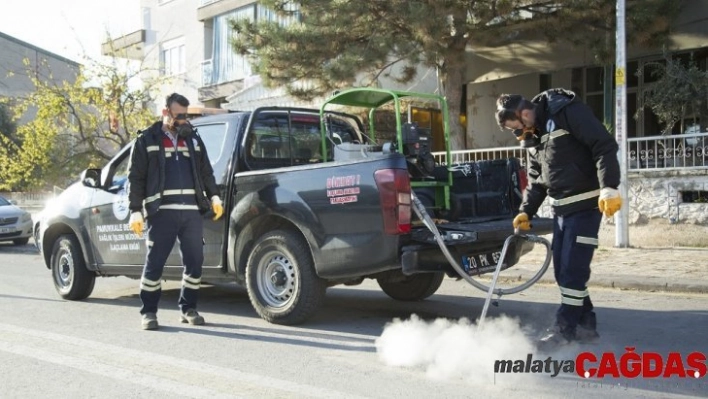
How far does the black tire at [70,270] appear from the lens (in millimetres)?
7555

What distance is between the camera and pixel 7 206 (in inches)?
682

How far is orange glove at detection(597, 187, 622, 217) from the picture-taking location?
14.7ft

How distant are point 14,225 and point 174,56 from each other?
1122 cm

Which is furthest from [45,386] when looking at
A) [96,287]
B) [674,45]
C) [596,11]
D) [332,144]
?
[674,45]

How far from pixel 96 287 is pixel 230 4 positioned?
15614mm

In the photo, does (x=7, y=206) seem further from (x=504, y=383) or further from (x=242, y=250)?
(x=504, y=383)

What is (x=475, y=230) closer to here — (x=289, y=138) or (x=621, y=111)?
(x=289, y=138)

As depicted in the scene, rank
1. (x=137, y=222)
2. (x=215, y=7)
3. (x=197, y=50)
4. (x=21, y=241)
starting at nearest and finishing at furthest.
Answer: (x=137, y=222), (x=21, y=241), (x=215, y=7), (x=197, y=50)

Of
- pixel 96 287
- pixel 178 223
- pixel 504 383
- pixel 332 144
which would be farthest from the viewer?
pixel 96 287

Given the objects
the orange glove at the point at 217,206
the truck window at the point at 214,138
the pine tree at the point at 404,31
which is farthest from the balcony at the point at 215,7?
the orange glove at the point at 217,206

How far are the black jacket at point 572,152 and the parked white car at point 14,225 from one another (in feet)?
49.3

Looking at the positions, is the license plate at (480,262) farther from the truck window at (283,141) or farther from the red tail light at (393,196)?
the truck window at (283,141)

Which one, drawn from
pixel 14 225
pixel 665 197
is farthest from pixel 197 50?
pixel 665 197

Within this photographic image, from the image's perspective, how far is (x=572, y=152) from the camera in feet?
15.8
